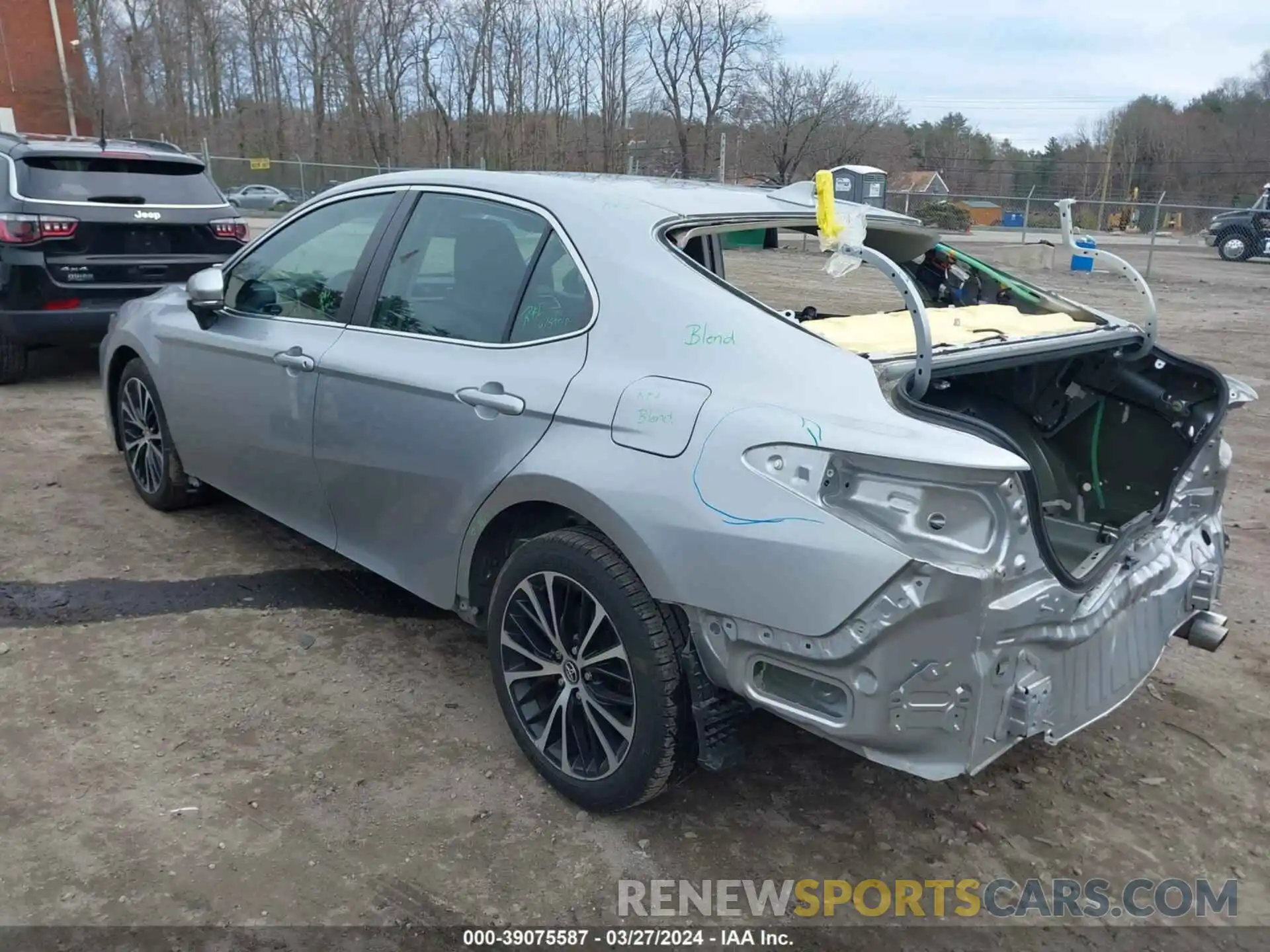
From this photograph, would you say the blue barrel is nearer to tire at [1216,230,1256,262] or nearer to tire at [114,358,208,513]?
tire at [114,358,208,513]

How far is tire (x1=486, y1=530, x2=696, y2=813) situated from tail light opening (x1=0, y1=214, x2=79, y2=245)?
18.7 feet

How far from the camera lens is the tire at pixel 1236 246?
987 inches

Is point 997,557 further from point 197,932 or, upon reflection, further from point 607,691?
point 197,932

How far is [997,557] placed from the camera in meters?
2.12

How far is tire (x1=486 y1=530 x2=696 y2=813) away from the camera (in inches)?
98.4

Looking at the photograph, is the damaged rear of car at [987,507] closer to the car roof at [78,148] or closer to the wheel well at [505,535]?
the wheel well at [505,535]

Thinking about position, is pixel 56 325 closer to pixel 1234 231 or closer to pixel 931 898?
pixel 931 898

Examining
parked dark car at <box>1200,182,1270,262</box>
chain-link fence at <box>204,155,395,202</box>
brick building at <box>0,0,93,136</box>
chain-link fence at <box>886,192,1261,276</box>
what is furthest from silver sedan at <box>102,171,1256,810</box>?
brick building at <box>0,0,93,136</box>

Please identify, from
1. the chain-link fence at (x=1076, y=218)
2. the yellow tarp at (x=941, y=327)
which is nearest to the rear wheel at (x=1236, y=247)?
the chain-link fence at (x=1076, y=218)

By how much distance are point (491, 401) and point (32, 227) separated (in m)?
5.61

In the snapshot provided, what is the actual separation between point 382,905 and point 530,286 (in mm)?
1753

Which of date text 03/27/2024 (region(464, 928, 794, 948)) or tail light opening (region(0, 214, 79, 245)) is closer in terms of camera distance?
date text 03/27/2024 (region(464, 928, 794, 948))

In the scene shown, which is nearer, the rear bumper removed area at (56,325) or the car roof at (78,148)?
the rear bumper removed area at (56,325)

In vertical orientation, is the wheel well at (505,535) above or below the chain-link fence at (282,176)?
below
